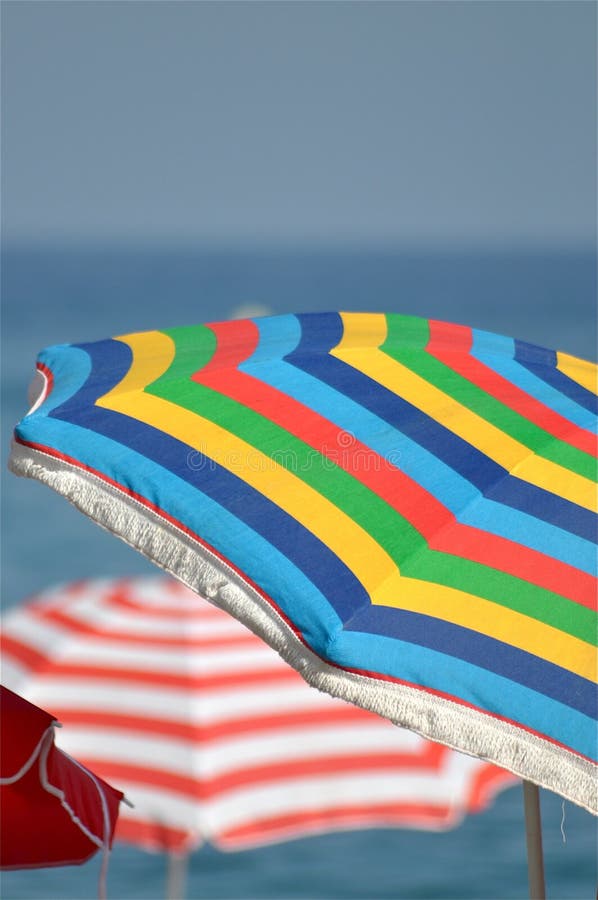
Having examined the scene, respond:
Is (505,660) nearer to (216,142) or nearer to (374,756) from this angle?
(374,756)

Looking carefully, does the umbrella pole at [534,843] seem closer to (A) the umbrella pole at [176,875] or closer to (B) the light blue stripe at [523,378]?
(B) the light blue stripe at [523,378]

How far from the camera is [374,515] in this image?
2.53 m

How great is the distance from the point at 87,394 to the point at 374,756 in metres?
1.98

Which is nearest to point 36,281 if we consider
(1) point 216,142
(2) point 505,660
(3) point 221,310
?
(3) point 221,310

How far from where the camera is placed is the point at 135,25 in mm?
109812

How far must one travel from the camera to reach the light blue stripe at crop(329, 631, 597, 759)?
2.21 metres

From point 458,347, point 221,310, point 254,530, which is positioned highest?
point 221,310

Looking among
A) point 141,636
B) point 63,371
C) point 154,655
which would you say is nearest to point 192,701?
point 154,655

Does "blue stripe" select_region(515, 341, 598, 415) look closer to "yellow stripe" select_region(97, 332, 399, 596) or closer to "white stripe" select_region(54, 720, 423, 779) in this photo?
"yellow stripe" select_region(97, 332, 399, 596)

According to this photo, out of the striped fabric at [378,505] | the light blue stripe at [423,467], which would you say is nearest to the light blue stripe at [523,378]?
the striped fabric at [378,505]

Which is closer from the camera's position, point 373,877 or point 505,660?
point 505,660

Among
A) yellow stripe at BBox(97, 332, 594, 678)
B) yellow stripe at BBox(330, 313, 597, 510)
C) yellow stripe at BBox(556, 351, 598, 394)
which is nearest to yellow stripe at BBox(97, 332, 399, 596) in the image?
yellow stripe at BBox(97, 332, 594, 678)

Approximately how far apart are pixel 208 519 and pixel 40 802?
506mm

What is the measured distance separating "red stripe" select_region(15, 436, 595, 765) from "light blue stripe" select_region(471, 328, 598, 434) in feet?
2.49
